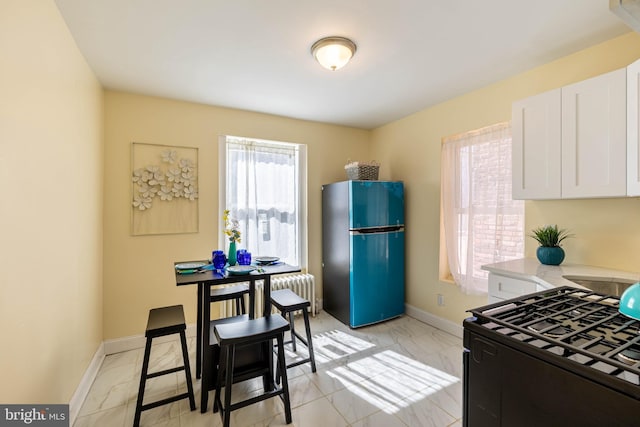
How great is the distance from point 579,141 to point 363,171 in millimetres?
1896

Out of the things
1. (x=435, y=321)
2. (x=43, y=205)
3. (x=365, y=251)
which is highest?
(x=43, y=205)

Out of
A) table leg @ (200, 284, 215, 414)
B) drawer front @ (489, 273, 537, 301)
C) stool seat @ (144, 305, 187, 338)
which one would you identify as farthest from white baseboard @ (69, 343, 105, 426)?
drawer front @ (489, 273, 537, 301)

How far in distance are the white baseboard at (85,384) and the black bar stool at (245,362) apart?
90 centimetres

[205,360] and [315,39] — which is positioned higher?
[315,39]

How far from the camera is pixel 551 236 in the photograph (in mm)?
2115

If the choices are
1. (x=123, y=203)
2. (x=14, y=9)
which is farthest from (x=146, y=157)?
(x=14, y=9)

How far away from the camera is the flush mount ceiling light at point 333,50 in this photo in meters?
1.92

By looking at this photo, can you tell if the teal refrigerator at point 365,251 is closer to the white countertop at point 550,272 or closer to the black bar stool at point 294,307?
the black bar stool at point 294,307

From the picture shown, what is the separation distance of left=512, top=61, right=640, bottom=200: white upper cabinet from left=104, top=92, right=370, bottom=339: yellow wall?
8.41 ft

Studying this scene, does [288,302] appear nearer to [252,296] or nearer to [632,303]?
[252,296]

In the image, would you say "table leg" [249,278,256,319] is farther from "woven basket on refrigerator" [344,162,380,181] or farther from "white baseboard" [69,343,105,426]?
"woven basket on refrigerator" [344,162,380,181]

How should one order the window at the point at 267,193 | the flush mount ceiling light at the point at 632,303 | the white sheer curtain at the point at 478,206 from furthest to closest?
the window at the point at 267,193 → the white sheer curtain at the point at 478,206 → the flush mount ceiling light at the point at 632,303

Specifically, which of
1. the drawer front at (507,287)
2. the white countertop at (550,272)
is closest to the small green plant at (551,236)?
the white countertop at (550,272)

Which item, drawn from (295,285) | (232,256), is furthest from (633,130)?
(295,285)
